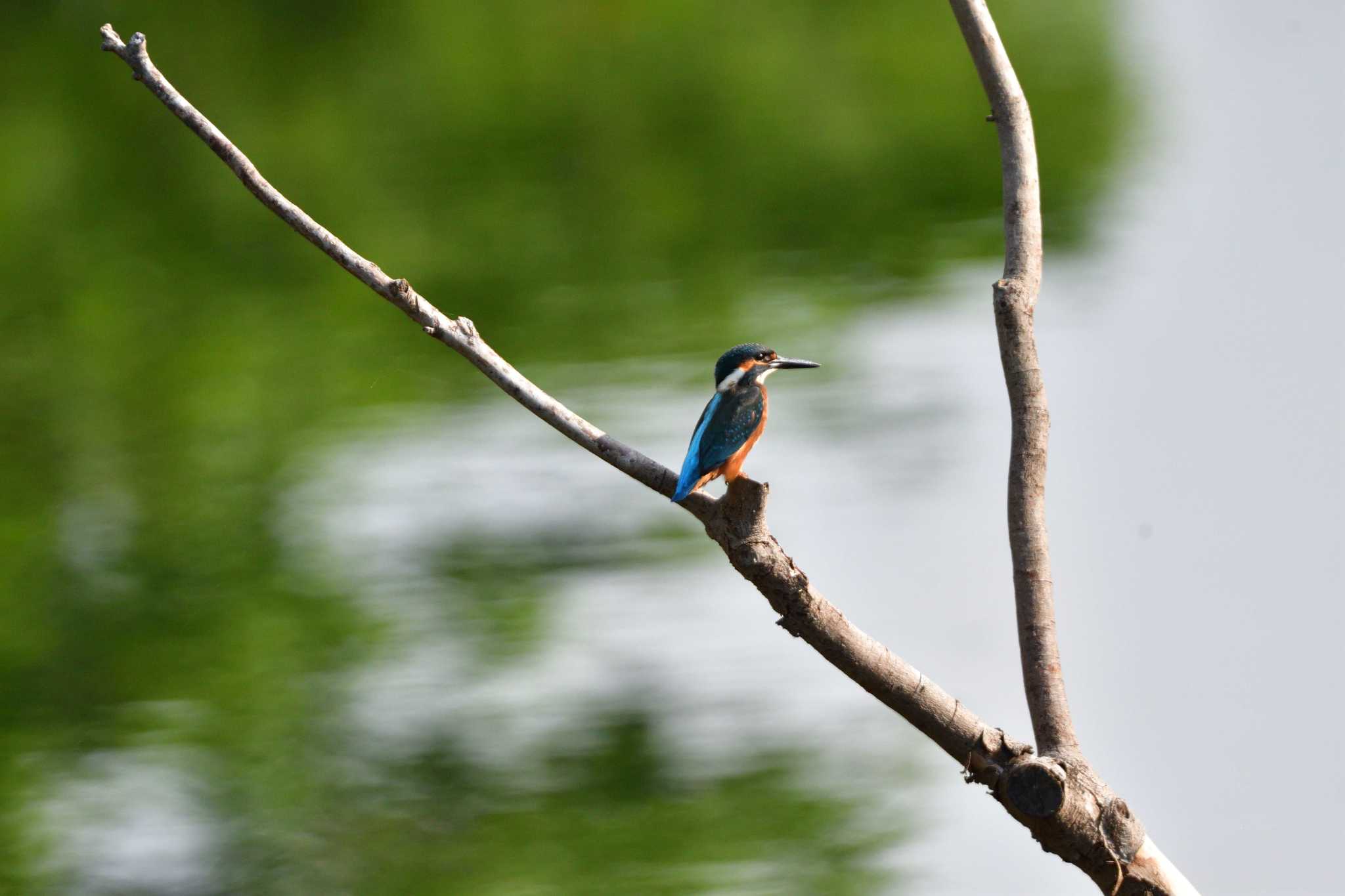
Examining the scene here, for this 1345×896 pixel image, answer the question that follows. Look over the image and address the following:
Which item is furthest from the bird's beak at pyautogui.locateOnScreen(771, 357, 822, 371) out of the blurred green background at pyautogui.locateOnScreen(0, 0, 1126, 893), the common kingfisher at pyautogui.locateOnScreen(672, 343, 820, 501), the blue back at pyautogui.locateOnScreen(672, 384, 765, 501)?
the blurred green background at pyautogui.locateOnScreen(0, 0, 1126, 893)

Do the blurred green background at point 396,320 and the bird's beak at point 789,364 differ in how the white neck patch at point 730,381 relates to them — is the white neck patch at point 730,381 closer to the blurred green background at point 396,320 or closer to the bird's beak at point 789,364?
the bird's beak at point 789,364

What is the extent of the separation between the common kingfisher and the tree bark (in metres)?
0.10

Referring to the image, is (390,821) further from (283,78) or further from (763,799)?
(283,78)

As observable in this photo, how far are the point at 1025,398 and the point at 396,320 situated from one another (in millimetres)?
3980

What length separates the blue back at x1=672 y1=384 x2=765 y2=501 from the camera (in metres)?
1.36

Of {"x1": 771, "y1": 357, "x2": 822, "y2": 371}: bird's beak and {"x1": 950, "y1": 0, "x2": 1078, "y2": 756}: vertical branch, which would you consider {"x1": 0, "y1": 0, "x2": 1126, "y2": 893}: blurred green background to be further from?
{"x1": 950, "y1": 0, "x2": 1078, "y2": 756}: vertical branch

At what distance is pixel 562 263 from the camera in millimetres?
5184

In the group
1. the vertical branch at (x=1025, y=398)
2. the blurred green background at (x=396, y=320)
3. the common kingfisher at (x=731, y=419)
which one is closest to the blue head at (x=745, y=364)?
the common kingfisher at (x=731, y=419)

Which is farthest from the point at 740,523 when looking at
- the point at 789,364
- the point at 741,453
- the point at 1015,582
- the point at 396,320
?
the point at 396,320

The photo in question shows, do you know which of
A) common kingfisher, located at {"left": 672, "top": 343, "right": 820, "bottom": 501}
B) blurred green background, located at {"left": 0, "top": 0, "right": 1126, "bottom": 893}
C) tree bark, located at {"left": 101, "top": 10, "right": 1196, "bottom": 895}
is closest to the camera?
tree bark, located at {"left": 101, "top": 10, "right": 1196, "bottom": 895}

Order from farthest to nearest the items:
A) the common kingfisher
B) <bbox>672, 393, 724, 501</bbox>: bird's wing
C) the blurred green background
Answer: the blurred green background, the common kingfisher, <bbox>672, 393, 724, 501</bbox>: bird's wing

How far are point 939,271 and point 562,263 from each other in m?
1.61

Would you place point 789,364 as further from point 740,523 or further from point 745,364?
point 740,523

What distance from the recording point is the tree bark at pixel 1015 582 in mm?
975
